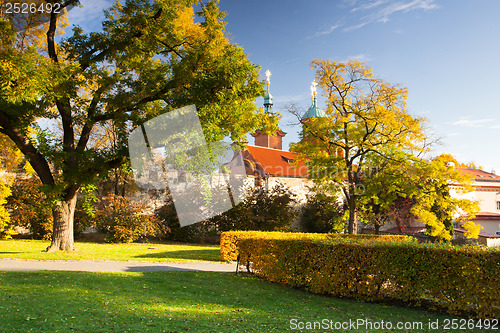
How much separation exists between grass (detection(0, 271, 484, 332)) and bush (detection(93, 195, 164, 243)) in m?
12.8

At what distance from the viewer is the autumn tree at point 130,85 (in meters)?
11.8

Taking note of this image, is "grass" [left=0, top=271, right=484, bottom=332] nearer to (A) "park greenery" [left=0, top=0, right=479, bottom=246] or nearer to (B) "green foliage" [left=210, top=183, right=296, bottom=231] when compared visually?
(A) "park greenery" [left=0, top=0, right=479, bottom=246]

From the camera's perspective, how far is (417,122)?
62.8ft

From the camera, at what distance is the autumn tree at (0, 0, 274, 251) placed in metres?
11.8

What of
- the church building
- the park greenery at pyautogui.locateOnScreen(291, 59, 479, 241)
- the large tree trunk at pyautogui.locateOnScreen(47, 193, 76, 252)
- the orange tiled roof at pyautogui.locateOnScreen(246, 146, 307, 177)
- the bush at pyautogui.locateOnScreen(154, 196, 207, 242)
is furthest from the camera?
the orange tiled roof at pyautogui.locateOnScreen(246, 146, 307, 177)

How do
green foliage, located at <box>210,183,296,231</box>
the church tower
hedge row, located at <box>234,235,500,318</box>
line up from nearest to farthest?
hedge row, located at <box>234,235,500,318</box>
green foliage, located at <box>210,183,296,231</box>
the church tower

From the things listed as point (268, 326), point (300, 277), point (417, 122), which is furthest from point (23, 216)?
point (417, 122)

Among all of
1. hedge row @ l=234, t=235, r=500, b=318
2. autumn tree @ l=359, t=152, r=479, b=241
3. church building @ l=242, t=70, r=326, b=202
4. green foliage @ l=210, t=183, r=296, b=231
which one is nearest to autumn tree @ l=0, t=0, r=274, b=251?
hedge row @ l=234, t=235, r=500, b=318

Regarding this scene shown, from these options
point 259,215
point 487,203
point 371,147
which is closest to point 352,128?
point 371,147

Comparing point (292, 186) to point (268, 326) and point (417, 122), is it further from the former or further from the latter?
point (268, 326)

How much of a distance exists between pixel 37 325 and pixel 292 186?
27.5m

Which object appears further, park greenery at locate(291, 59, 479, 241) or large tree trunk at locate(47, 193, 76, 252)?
park greenery at locate(291, 59, 479, 241)

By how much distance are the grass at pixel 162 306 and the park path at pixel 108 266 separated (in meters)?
1.42

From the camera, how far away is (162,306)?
661 cm
